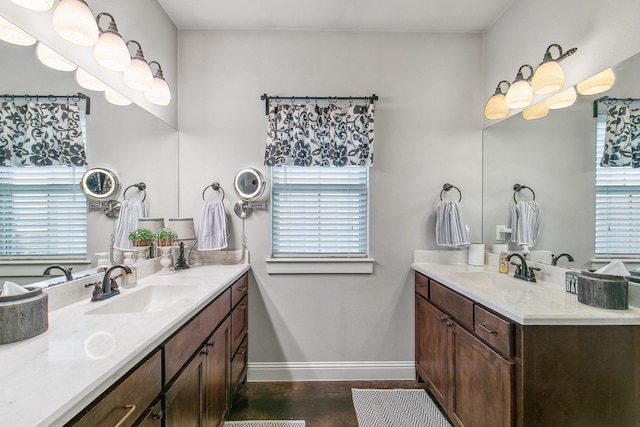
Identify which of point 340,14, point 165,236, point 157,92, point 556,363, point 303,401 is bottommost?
point 303,401

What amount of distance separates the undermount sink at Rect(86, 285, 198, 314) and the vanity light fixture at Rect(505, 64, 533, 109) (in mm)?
2363

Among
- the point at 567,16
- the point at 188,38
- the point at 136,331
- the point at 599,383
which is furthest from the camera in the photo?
the point at 188,38

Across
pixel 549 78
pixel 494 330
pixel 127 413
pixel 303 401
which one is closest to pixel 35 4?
pixel 127 413

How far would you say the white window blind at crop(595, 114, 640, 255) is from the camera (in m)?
1.32

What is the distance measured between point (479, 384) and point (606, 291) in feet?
2.40

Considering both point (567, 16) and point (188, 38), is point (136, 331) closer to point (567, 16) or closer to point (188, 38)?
point (188, 38)

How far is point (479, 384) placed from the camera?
1.45 metres

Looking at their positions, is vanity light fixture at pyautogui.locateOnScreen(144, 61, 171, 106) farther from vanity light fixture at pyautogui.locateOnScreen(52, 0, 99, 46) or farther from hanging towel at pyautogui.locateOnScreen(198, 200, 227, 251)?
hanging towel at pyautogui.locateOnScreen(198, 200, 227, 251)

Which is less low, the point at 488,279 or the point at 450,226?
the point at 450,226

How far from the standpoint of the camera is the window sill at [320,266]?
7.64 ft

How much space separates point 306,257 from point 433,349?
1177 millimetres

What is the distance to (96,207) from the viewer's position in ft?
4.86

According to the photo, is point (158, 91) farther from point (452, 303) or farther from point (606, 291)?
point (606, 291)

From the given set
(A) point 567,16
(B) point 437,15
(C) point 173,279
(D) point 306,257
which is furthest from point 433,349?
(B) point 437,15
